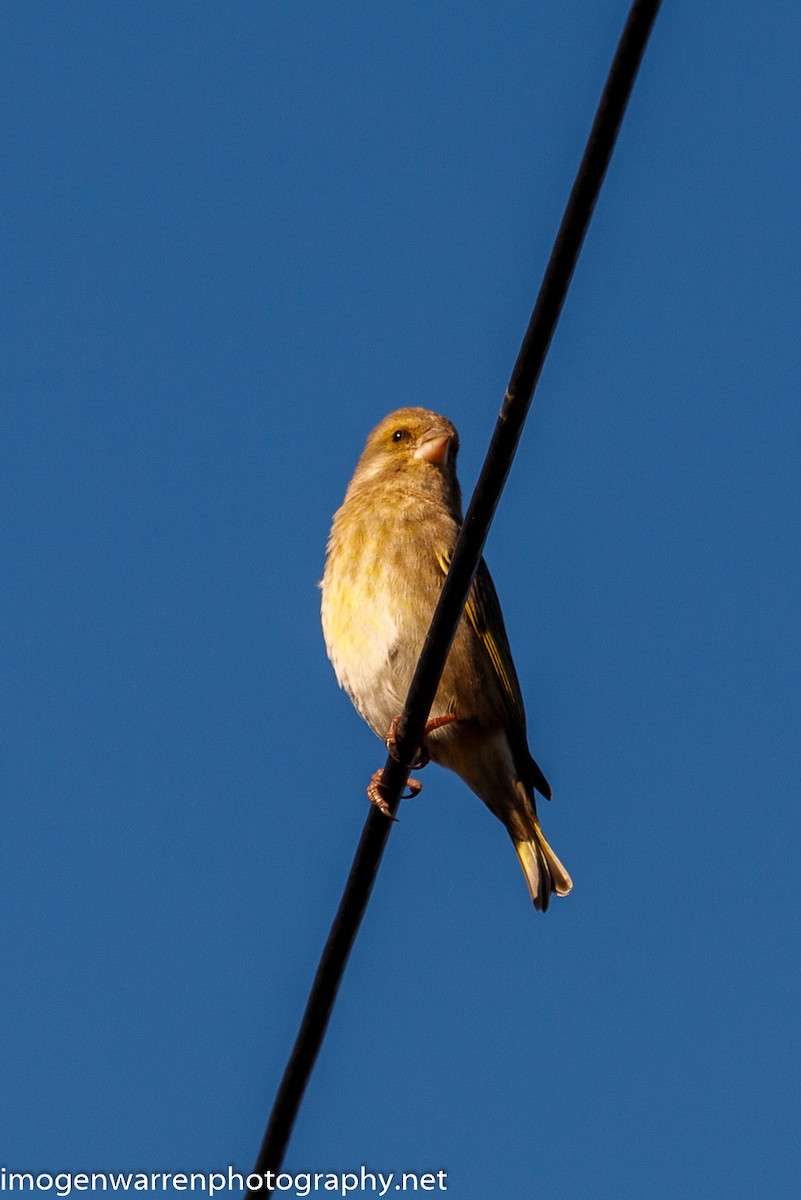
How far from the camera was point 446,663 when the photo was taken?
21.5ft

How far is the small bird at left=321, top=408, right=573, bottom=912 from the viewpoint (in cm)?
676

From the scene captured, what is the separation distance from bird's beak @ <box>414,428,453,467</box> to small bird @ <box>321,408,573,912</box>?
26.7 inches

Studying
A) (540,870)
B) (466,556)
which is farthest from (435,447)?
(466,556)

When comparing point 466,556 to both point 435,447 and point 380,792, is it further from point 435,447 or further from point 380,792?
point 435,447

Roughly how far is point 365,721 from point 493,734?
66 centimetres

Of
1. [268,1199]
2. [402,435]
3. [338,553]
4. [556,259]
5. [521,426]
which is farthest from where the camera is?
[402,435]

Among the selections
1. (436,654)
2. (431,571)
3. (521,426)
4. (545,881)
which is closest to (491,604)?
(431,571)

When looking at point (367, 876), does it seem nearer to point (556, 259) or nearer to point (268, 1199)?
point (268, 1199)

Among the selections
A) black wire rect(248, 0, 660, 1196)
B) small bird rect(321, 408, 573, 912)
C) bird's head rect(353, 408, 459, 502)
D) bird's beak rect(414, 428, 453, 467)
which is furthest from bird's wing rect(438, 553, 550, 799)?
black wire rect(248, 0, 660, 1196)

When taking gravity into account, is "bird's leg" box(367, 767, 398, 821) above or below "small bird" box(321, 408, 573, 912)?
below

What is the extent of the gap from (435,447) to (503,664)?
1525 mm

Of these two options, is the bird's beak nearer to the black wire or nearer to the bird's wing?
the bird's wing

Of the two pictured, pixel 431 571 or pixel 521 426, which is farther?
pixel 431 571

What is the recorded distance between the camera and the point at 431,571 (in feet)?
22.6
